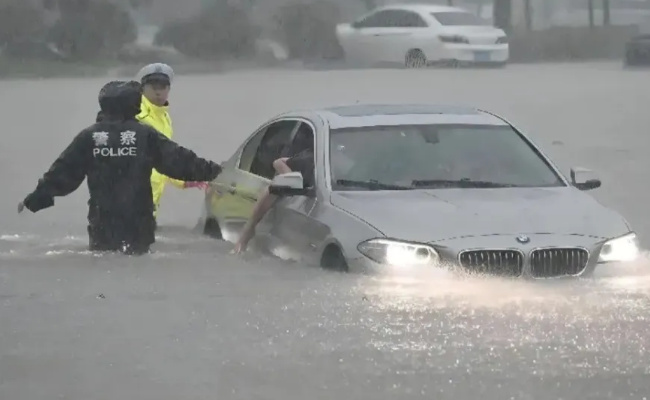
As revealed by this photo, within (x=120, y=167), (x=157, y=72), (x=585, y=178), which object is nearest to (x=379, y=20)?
(x=157, y=72)

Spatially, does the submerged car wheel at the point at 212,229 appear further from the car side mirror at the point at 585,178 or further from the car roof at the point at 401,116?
the car side mirror at the point at 585,178

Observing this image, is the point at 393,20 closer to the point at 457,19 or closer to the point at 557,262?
the point at 457,19

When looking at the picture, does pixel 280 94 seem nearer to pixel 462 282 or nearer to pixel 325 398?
pixel 462 282

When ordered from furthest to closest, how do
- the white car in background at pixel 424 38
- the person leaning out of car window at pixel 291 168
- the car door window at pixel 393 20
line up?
1. the car door window at pixel 393 20
2. the white car in background at pixel 424 38
3. the person leaning out of car window at pixel 291 168

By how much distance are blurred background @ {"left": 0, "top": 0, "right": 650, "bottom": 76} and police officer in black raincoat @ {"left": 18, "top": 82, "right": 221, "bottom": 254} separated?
82.7ft

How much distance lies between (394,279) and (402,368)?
1.98m

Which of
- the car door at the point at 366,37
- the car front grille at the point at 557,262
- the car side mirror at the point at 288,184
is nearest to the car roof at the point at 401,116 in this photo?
the car side mirror at the point at 288,184

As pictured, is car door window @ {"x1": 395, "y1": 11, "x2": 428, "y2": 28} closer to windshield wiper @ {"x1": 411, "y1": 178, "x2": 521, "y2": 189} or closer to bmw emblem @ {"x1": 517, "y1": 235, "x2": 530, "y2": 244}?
windshield wiper @ {"x1": 411, "y1": 178, "x2": 521, "y2": 189}

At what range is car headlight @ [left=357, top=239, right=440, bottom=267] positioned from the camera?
9.74 m

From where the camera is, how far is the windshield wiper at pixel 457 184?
35.2 feet

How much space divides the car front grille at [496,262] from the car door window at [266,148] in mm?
2285

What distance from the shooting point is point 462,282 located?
9688mm

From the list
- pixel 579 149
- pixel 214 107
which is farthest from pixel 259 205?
pixel 214 107

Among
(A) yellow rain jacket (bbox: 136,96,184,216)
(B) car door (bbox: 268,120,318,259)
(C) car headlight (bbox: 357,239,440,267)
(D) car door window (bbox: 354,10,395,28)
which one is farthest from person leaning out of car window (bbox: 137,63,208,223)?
(D) car door window (bbox: 354,10,395,28)
